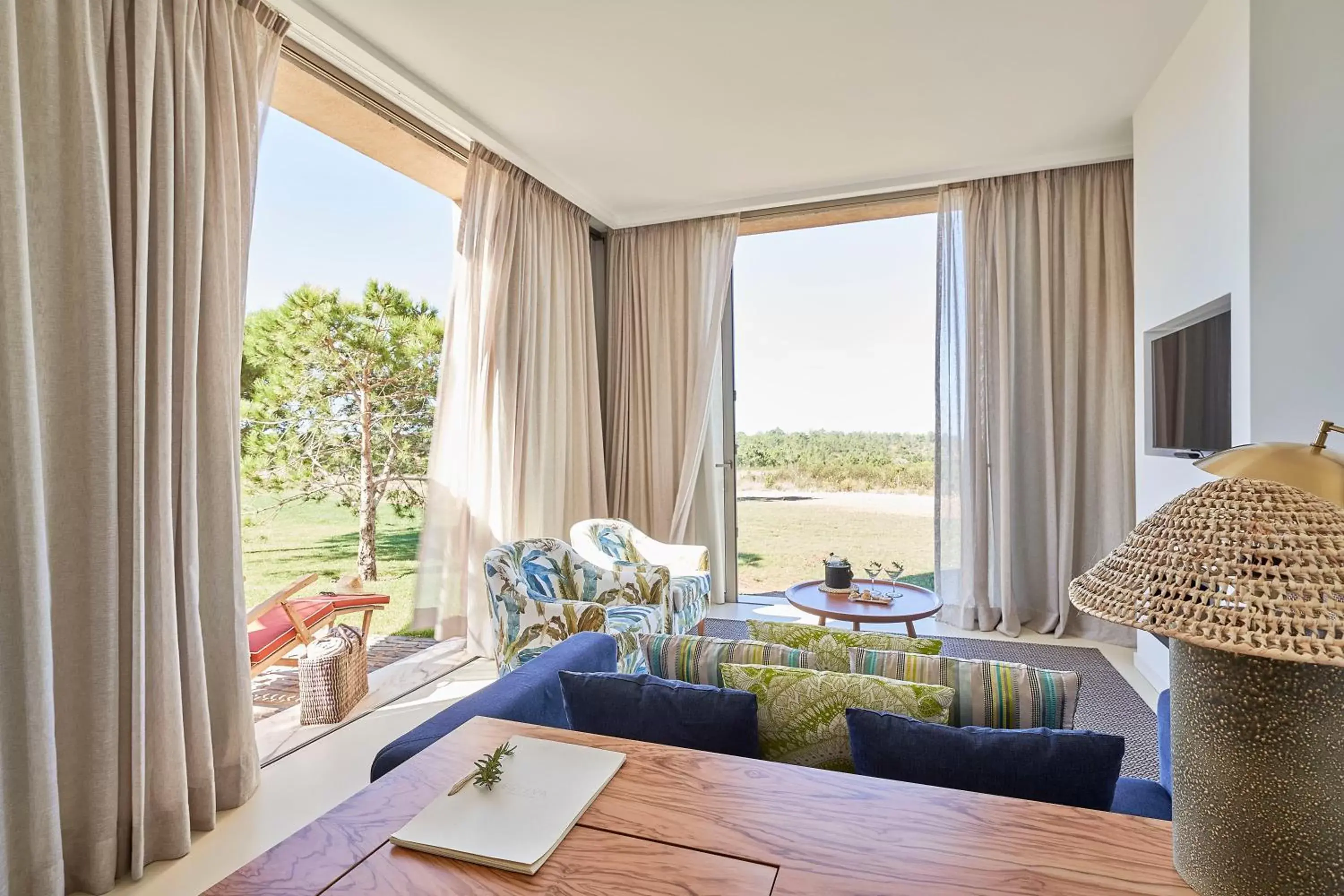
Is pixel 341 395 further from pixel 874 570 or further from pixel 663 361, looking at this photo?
pixel 874 570

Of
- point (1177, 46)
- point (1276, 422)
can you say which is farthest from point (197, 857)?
point (1177, 46)

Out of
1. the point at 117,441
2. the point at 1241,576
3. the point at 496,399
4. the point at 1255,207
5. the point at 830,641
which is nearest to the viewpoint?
the point at 1241,576

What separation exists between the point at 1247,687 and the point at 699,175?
12.8ft

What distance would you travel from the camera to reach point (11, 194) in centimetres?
152

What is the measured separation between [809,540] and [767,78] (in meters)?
3.35

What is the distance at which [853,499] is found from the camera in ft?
16.1

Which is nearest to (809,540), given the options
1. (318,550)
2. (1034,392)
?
(1034,392)

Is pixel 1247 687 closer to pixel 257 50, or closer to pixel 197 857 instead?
pixel 197 857

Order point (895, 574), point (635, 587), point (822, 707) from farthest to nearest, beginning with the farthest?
1. point (895, 574)
2. point (635, 587)
3. point (822, 707)

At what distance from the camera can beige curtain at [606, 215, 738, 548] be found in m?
4.60

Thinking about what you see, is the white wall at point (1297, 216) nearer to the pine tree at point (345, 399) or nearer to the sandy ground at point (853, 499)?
the sandy ground at point (853, 499)

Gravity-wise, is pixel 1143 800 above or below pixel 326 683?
above

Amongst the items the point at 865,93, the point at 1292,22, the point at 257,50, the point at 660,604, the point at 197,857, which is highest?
the point at 865,93

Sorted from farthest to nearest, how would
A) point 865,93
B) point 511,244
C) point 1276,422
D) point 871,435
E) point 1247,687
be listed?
1. point 871,435
2. point 511,244
3. point 865,93
4. point 1276,422
5. point 1247,687
